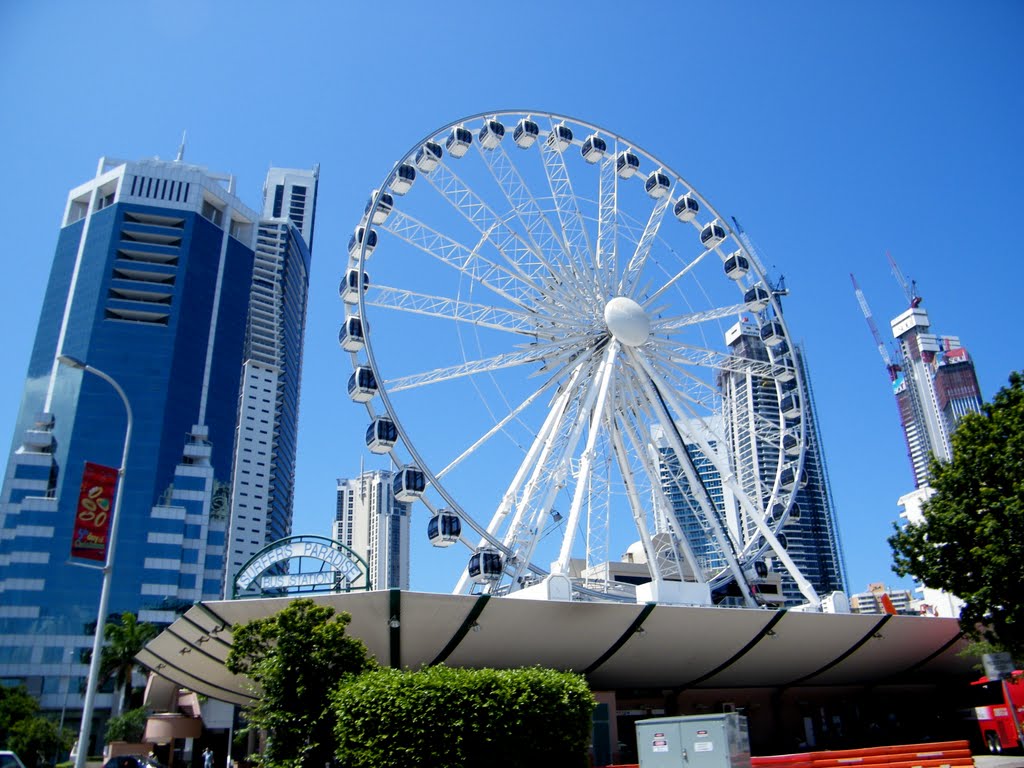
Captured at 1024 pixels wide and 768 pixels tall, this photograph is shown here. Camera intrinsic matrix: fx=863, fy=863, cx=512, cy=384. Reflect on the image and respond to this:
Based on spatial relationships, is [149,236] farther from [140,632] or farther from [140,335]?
[140,632]

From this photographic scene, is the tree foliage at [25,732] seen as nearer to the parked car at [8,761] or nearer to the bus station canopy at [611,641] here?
the bus station canopy at [611,641]

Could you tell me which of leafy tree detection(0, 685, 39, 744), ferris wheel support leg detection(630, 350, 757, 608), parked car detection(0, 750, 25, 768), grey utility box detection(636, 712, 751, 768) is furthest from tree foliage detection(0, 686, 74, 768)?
grey utility box detection(636, 712, 751, 768)

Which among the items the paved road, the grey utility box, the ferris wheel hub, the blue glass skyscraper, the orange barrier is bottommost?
the paved road


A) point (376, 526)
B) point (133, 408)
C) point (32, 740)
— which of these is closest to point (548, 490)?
point (32, 740)

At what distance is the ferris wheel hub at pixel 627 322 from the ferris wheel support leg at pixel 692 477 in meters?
0.61

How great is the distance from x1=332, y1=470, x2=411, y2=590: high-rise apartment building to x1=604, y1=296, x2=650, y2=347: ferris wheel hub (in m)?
148

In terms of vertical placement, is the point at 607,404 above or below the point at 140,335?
below

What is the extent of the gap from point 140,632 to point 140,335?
124 feet

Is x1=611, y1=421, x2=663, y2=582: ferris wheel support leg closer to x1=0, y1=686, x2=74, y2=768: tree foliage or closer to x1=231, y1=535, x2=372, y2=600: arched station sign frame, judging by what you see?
x1=231, y1=535, x2=372, y2=600: arched station sign frame

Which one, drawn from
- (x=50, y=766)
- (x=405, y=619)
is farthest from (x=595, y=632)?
(x=50, y=766)

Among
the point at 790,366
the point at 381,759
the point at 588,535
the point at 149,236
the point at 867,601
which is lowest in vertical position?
the point at 381,759

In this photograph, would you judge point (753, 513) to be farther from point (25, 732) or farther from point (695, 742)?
point (25, 732)

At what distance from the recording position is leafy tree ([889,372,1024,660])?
24016 millimetres

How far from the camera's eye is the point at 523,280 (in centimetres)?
3250
